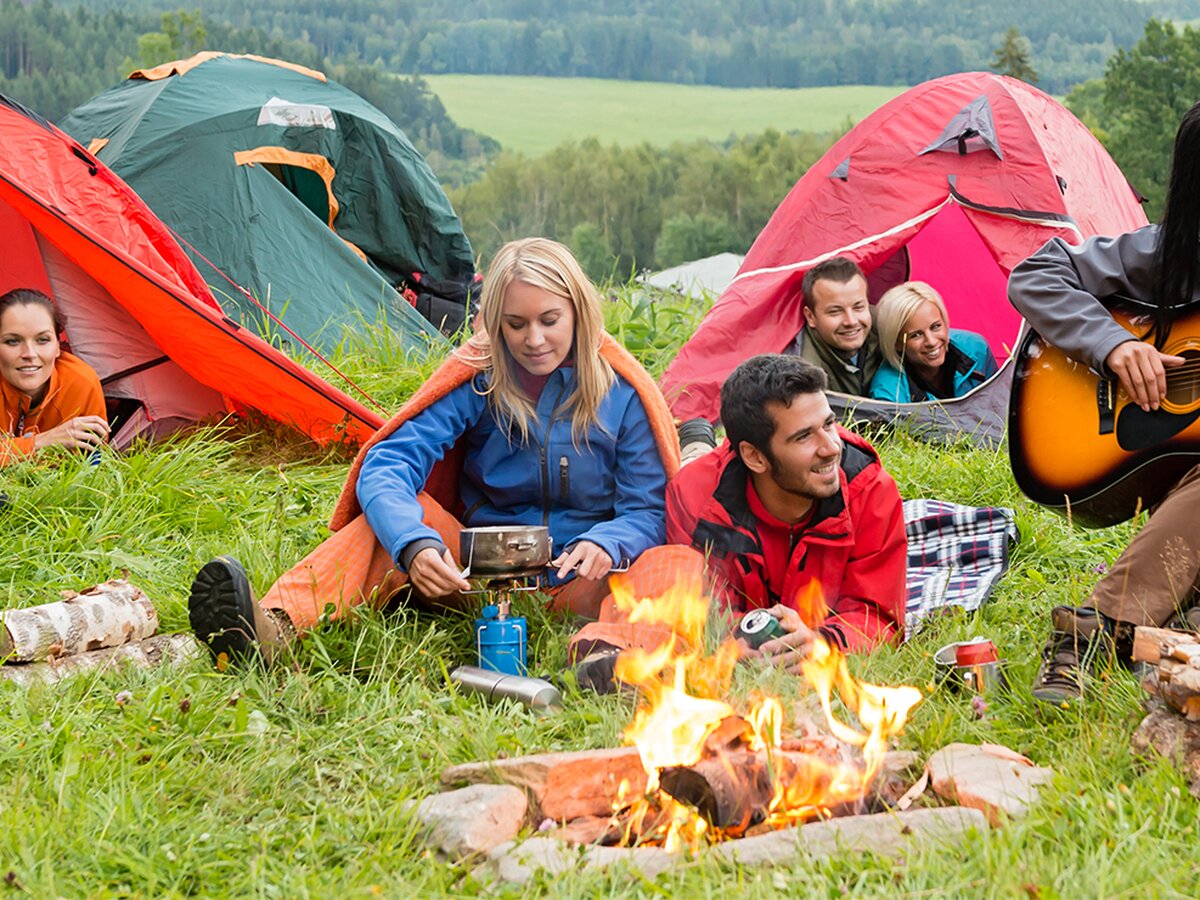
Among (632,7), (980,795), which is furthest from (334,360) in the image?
(632,7)

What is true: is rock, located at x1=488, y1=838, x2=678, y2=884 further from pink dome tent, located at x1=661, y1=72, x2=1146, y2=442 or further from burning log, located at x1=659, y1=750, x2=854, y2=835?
pink dome tent, located at x1=661, y1=72, x2=1146, y2=442

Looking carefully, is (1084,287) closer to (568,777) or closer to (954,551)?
(954,551)

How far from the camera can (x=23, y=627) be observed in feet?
10.00

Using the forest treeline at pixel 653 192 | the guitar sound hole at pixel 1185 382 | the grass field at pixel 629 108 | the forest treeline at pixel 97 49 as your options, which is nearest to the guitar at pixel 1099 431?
the guitar sound hole at pixel 1185 382

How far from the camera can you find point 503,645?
121 inches

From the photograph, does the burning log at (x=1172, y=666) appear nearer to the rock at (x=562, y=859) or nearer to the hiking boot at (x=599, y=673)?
the rock at (x=562, y=859)

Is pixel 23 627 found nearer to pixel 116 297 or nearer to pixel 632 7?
pixel 116 297

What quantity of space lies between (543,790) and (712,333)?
361 centimetres

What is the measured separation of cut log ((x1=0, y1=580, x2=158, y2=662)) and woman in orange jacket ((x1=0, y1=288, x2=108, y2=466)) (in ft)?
4.49

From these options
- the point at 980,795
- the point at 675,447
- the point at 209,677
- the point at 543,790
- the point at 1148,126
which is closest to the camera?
the point at 980,795

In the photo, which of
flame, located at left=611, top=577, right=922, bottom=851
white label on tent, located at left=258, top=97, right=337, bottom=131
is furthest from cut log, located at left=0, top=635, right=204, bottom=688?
white label on tent, located at left=258, top=97, right=337, bottom=131

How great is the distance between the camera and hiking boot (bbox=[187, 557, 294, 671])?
2.96 m

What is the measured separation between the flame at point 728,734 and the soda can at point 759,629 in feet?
0.36

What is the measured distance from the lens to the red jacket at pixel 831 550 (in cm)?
321
